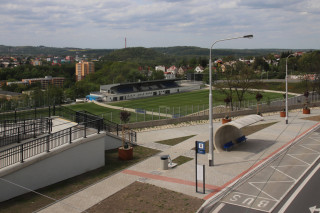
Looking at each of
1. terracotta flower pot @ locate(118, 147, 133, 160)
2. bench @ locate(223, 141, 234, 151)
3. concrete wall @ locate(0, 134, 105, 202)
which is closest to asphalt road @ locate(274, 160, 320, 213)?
bench @ locate(223, 141, 234, 151)

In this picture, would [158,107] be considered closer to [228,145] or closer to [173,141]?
[173,141]

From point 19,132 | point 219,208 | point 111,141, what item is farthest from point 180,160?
point 19,132

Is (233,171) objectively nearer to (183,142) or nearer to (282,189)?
(282,189)

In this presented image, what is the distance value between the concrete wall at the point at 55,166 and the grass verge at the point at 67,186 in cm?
28

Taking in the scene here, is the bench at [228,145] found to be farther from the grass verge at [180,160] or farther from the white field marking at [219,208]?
the white field marking at [219,208]

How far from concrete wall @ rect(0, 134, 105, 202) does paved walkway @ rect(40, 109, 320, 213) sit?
67.7 inches

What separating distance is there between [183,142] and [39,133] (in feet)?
32.7

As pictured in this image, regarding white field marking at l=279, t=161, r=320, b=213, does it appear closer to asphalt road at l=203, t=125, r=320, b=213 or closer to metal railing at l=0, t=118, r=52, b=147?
asphalt road at l=203, t=125, r=320, b=213

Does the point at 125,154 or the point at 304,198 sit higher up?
the point at 125,154

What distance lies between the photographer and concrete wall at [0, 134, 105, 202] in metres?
12.7

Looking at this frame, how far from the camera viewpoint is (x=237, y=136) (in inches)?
861

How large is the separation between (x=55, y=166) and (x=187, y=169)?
6579 millimetres

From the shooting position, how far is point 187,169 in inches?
654

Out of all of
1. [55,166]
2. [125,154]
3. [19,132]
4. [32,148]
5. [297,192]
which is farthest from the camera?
[125,154]
